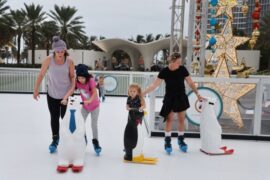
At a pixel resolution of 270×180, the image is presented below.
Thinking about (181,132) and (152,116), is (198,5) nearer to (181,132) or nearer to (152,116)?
(152,116)

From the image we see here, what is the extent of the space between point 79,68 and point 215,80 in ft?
7.58

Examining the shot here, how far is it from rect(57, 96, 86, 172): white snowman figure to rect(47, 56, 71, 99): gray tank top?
431 mm

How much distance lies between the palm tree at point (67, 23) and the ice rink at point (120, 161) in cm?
2811

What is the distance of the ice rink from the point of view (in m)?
3.49

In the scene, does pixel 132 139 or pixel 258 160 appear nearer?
pixel 132 139

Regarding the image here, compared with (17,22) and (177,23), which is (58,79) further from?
(17,22)

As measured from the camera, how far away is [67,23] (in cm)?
3312

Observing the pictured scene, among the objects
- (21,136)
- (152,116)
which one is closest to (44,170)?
(21,136)

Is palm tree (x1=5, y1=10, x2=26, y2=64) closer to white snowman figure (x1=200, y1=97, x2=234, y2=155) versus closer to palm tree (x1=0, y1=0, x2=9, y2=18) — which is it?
palm tree (x1=0, y1=0, x2=9, y2=18)

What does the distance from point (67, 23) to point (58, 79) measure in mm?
30367

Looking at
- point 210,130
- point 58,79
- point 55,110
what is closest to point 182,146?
point 210,130

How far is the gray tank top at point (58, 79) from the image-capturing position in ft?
13.2

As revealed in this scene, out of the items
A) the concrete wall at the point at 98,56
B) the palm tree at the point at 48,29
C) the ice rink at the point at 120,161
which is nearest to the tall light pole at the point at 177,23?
the ice rink at the point at 120,161

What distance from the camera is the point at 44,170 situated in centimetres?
357
